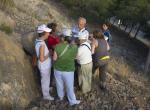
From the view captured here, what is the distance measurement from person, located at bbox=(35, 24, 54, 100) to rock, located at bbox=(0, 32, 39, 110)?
40 centimetres

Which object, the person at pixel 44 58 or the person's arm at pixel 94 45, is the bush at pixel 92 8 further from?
the person at pixel 44 58

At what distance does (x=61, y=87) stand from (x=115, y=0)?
79.1 ft

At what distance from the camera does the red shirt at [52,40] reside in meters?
9.79

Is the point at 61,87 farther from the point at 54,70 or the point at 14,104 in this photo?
the point at 14,104

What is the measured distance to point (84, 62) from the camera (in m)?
9.95

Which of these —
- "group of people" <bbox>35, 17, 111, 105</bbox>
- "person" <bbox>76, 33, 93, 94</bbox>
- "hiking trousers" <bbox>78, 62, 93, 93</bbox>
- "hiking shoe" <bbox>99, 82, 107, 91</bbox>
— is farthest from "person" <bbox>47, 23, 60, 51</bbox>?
"hiking shoe" <bbox>99, 82, 107, 91</bbox>

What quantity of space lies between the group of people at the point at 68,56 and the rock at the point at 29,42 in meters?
0.62

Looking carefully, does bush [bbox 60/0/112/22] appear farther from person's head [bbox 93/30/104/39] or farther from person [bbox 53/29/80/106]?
person [bbox 53/29/80/106]

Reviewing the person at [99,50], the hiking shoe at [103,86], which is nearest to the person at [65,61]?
the person at [99,50]

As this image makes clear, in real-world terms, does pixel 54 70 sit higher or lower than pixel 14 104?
higher

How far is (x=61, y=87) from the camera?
Answer: 985 centimetres

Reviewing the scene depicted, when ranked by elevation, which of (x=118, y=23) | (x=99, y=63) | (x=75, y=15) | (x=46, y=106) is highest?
(x=99, y=63)

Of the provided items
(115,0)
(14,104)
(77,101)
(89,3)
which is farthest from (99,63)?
(115,0)

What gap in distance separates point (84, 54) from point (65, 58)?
62 centimetres
